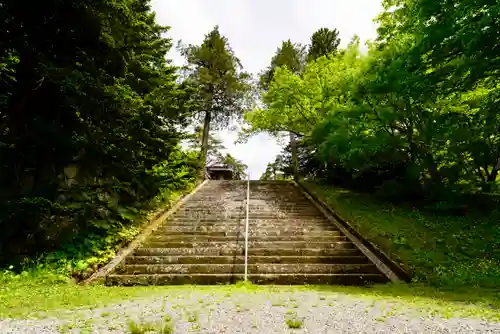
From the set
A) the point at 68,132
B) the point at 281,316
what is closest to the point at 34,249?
the point at 68,132

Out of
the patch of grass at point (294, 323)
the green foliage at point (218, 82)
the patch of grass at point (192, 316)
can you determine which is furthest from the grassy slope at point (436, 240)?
the green foliage at point (218, 82)

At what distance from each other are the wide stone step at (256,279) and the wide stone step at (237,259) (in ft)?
2.24

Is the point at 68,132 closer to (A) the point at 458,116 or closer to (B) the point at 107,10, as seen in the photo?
(B) the point at 107,10

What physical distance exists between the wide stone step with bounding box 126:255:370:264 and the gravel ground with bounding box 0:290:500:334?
7.69ft

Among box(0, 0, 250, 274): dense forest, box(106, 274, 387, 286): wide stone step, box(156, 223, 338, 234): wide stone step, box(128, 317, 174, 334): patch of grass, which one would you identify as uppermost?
box(0, 0, 250, 274): dense forest

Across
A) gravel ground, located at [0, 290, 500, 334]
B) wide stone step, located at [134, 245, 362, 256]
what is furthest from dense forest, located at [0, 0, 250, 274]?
gravel ground, located at [0, 290, 500, 334]

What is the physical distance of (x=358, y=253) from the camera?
748cm

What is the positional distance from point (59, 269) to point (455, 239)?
26.3 ft

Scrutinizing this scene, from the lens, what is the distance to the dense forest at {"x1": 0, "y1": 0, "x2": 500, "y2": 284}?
6312 millimetres

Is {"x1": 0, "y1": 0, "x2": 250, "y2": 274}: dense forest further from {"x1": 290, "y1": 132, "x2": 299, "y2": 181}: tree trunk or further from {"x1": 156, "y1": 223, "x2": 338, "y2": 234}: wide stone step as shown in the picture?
{"x1": 290, "y1": 132, "x2": 299, "y2": 181}: tree trunk

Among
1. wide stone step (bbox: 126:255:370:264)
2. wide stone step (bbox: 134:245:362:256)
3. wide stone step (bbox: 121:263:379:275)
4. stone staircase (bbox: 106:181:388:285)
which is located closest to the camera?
stone staircase (bbox: 106:181:388:285)

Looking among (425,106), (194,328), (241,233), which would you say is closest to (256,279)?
(241,233)

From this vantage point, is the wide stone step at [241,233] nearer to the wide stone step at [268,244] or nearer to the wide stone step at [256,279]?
the wide stone step at [268,244]

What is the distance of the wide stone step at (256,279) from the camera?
6242 mm
